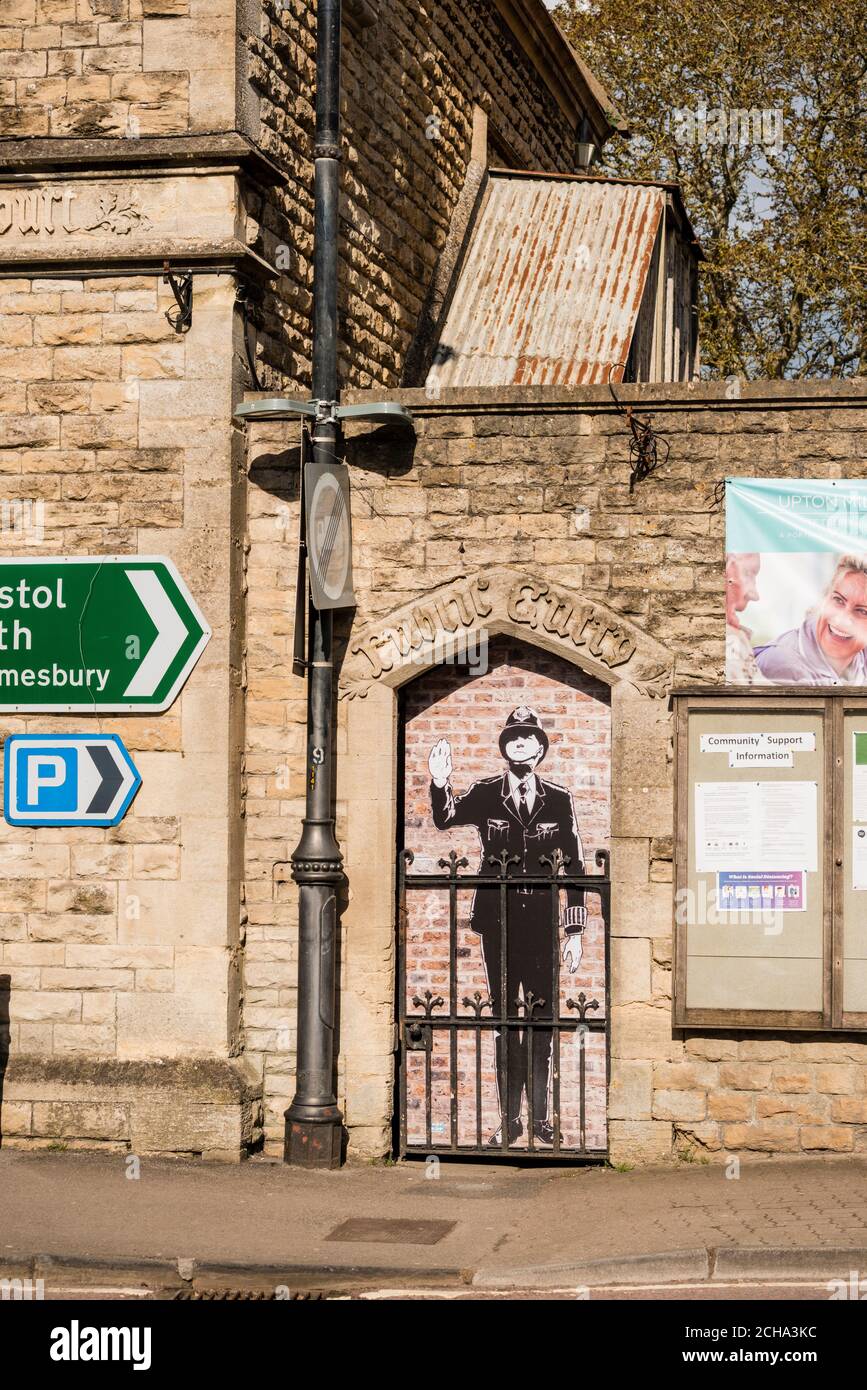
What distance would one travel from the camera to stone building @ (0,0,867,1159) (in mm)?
9625

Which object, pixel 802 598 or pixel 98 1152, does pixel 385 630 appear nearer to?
pixel 802 598

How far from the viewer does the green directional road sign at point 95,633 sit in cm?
987

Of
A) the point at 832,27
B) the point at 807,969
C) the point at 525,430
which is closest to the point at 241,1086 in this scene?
the point at 807,969

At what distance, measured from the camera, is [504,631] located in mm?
9852

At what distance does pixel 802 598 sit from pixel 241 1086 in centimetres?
403

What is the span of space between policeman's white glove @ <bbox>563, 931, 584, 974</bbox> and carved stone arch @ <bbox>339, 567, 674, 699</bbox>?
1.44 metres

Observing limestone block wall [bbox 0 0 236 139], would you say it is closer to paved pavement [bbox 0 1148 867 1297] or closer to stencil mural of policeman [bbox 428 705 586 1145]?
stencil mural of policeman [bbox 428 705 586 1145]

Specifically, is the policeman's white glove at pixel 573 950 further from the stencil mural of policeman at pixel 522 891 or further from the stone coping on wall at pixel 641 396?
the stone coping on wall at pixel 641 396

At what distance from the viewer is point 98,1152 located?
31.7 ft

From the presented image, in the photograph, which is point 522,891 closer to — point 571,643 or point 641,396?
point 571,643

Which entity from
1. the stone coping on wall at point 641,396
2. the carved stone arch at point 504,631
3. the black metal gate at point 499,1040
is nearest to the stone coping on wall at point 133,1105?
the black metal gate at point 499,1040

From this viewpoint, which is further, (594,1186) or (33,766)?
(33,766)

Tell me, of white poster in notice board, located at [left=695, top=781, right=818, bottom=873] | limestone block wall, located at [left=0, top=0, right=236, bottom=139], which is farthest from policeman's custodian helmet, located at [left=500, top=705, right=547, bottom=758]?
limestone block wall, located at [left=0, top=0, right=236, bottom=139]

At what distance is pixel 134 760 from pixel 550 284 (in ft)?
17.6
